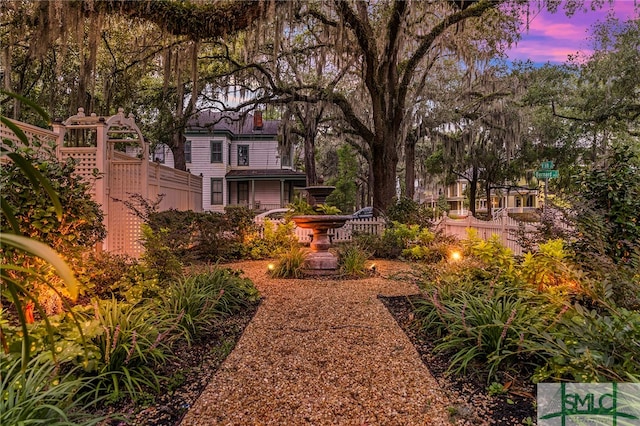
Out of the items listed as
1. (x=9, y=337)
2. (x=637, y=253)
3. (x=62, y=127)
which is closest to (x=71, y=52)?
(x=62, y=127)

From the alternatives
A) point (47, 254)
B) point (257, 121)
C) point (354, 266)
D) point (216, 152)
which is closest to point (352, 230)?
point (354, 266)

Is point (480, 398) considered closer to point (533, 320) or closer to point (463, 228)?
point (533, 320)

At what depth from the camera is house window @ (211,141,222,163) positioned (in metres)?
20.5

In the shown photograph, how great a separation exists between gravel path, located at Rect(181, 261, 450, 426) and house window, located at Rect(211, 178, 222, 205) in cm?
1697

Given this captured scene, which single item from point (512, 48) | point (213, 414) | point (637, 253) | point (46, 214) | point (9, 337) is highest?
point (512, 48)

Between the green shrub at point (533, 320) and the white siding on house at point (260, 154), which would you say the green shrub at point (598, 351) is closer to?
the green shrub at point (533, 320)

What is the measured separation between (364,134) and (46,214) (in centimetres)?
989

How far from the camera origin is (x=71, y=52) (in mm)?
12055

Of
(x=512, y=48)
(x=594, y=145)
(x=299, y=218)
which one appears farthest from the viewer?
(x=594, y=145)

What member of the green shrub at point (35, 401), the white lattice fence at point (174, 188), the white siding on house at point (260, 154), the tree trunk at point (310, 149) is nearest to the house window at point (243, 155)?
the white siding on house at point (260, 154)

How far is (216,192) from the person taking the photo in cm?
2066

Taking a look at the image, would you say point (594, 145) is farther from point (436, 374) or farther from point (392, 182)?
point (436, 374)

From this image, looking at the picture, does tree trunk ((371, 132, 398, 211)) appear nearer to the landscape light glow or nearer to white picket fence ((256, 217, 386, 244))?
white picket fence ((256, 217, 386, 244))

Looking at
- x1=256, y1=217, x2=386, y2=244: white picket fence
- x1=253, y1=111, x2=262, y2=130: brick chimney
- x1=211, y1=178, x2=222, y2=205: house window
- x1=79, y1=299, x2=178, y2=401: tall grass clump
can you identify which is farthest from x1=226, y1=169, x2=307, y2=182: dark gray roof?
x1=79, y1=299, x2=178, y2=401: tall grass clump
